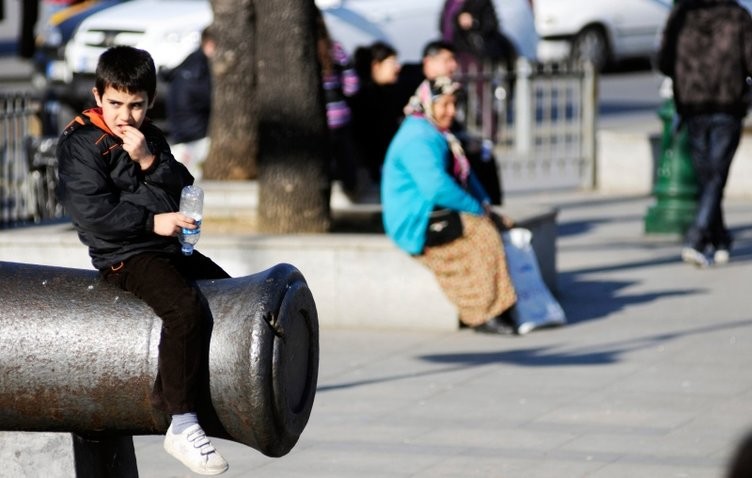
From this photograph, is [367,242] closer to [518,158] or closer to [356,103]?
[356,103]

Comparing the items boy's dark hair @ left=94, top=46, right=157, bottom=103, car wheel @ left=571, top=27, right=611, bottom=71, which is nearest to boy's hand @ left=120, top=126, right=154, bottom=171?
boy's dark hair @ left=94, top=46, right=157, bottom=103

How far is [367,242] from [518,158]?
7.37 m

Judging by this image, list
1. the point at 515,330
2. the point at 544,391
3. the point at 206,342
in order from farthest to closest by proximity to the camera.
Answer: the point at 515,330
the point at 544,391
the point at 206,342

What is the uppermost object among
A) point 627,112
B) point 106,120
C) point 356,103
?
point 106,120

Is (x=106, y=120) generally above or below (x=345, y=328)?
above

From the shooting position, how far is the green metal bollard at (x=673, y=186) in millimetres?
12312

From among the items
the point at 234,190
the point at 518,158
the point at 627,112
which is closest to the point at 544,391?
the point at 234,190

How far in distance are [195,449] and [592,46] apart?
23.0 m

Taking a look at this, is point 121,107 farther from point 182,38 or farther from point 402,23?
point 402,23

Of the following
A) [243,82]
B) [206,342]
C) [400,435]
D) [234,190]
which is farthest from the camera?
[243,82]

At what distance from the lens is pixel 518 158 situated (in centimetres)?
1658

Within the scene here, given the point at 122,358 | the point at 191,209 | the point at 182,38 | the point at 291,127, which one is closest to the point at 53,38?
the point at 182,38

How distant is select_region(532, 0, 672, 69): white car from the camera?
26625mm

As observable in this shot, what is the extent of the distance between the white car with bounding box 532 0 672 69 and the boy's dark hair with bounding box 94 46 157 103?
71.4 ft
